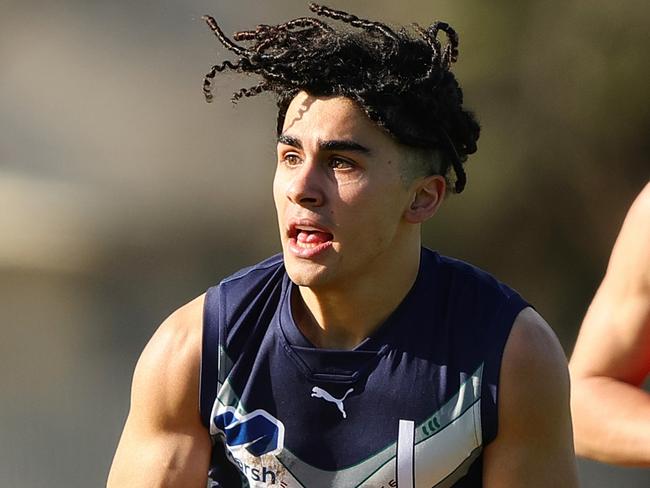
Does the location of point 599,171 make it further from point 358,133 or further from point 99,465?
point 358,133

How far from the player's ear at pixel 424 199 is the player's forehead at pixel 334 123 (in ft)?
0.57

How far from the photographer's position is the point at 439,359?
3699 millimetres

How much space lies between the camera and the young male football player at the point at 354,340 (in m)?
3.63

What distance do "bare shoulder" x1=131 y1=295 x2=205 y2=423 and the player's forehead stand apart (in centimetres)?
55

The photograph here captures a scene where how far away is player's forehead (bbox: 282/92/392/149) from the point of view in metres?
3.62

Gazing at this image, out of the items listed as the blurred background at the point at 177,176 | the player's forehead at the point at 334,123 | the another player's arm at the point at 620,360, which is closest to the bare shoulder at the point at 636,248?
the another player's arm at the point at 620,360

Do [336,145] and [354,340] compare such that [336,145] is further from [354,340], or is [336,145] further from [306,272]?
[354,340]

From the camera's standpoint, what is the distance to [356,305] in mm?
3773

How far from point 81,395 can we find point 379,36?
563 centimetres

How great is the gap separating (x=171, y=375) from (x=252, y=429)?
0.78 feet

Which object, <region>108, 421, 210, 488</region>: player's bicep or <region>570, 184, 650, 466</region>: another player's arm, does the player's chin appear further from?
<region>570, 184, 650, 466</region>: another player's arm

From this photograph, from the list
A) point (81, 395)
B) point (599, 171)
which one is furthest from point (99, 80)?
point (599, 171)

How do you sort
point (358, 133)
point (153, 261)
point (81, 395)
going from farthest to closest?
point (153, 261), point (81, 395), point (358, 133)

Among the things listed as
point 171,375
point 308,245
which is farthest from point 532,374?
point 171,375
